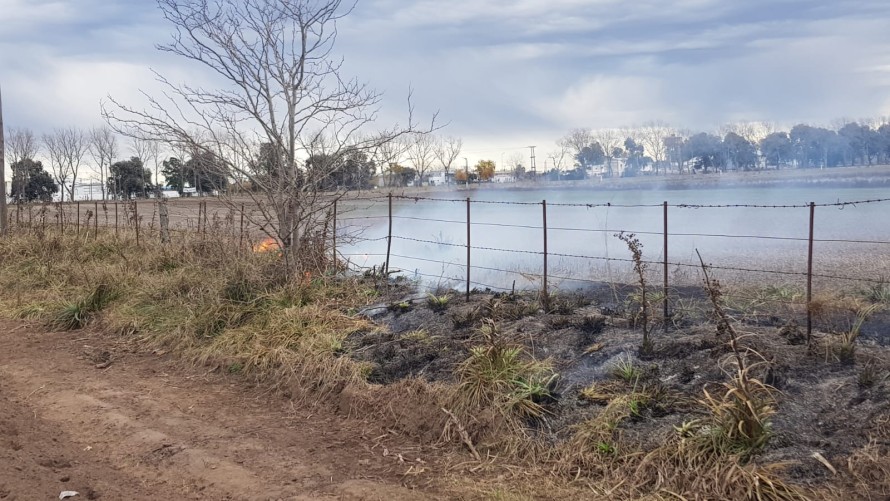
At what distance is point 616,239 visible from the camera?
15250 millimetres

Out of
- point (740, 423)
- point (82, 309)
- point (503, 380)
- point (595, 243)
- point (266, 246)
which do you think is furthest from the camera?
point (595, 243)

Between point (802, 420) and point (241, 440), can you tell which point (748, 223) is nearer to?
point (802, 420)

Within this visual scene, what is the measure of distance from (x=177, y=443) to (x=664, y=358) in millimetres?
3941

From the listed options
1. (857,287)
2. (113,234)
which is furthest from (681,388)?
(113,234)

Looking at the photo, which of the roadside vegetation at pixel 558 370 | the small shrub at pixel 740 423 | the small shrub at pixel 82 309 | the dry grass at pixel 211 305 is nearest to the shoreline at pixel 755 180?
the dry grass at pixel 211 305

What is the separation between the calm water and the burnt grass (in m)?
1.71

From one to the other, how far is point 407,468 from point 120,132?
7.10 m

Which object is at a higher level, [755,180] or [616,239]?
[755,180]

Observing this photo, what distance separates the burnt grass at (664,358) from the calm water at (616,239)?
171 cm

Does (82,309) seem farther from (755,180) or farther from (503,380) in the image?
(755,180)

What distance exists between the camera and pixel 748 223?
18.7 metres

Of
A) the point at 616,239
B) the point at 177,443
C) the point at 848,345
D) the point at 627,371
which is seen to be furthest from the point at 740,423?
the point at 616,239

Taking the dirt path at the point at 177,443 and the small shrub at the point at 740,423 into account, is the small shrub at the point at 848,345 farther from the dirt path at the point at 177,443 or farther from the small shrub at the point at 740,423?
the dirt path at the point at 177,443

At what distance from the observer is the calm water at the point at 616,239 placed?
1181 centimetres
